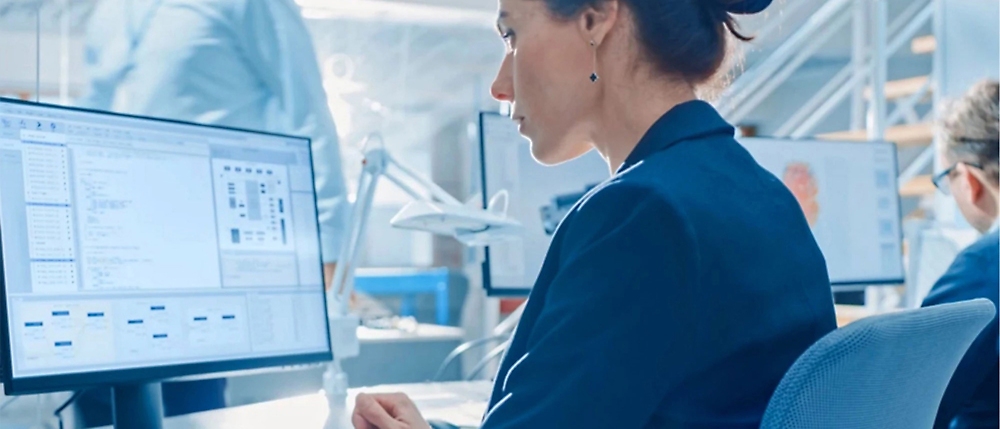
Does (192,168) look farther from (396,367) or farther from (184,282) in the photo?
(396,367)

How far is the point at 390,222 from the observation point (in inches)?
55.6

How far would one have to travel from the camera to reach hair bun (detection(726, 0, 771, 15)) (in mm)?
877

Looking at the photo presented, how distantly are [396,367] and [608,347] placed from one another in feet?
8.54

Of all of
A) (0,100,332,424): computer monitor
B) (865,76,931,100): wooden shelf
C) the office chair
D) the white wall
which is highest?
(865,76,931,100): wooden shelf

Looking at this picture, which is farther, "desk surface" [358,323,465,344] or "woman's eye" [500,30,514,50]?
"desk surface" [358,323,465,344]

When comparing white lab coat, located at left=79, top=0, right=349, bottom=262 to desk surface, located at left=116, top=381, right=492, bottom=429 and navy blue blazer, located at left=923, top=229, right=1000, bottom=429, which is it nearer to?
desk surface, located at left=116, top=381, right=492, bottom=429

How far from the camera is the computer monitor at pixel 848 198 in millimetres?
2045

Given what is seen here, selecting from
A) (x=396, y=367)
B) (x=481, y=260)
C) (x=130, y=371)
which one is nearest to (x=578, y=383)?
(x=130, y=371)

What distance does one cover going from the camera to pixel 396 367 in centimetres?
318

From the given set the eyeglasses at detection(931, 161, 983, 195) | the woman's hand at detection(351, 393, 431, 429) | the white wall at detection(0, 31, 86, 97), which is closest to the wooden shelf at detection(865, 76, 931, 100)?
the eyeglasses at detection(931, 161, 983, 195)

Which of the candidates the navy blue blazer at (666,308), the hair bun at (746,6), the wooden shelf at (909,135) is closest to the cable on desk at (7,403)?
the navy blue blazer at (666,308)

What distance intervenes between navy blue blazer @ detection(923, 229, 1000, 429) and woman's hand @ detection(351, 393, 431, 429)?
89 cm

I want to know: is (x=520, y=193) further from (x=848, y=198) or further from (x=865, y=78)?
(x=865, y=78)

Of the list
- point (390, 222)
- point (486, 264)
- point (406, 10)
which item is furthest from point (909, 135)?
point (390, 222)
